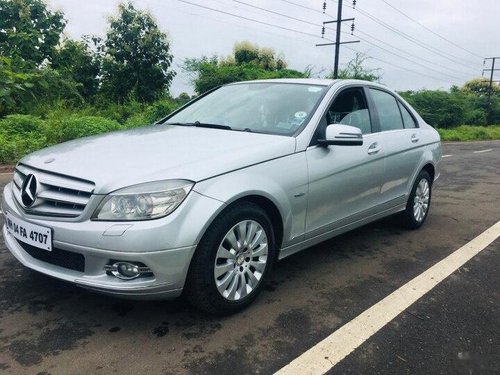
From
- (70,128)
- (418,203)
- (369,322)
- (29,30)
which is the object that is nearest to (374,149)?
(418,203)

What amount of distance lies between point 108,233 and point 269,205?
1.08 metres

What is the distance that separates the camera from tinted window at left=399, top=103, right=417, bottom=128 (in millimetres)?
4887

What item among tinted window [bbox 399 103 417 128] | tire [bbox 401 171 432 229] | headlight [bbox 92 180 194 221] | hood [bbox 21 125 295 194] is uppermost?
tinted window [bbox 399 103 417 128]

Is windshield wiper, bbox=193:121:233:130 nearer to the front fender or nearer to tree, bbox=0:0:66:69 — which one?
the front fender

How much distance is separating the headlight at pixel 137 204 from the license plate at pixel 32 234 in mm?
342

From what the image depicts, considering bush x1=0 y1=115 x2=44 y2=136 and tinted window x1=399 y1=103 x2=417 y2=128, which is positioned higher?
tinted window x1=399 y1=103 x2=417 y2=128

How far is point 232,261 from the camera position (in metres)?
2.87

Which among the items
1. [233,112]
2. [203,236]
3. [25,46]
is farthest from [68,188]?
[25,46]

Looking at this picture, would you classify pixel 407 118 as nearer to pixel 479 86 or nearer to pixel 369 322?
pixel 369 322

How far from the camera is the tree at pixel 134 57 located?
60.8 feet

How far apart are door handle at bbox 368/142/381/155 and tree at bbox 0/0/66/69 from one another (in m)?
12.0

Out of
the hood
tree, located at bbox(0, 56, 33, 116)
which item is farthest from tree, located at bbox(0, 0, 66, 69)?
the hood

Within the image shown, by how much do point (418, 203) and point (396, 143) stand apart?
948 mm

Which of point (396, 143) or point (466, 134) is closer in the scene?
point (396, 143)
